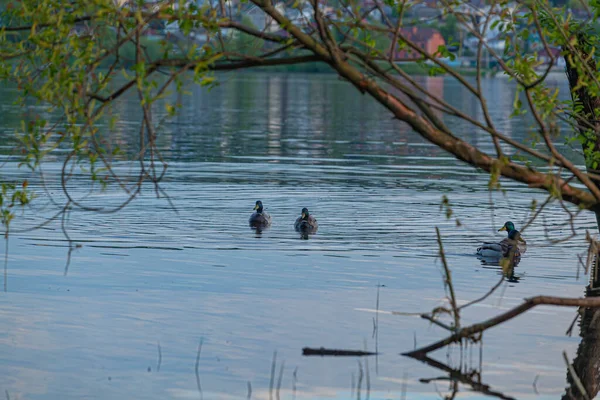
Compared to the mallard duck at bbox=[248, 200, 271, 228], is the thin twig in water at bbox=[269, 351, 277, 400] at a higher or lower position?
lower

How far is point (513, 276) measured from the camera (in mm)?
16922

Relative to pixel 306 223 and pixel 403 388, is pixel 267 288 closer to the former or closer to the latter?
pixel 403 388

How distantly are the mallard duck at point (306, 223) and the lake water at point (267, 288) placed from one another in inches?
9.2

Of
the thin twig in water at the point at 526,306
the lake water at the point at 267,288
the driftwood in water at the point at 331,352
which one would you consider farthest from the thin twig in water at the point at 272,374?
the thin twig in water at the point at 526,306

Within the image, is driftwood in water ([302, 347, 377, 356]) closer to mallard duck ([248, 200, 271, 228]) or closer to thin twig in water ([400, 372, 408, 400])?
thin twig in water ([400, 372, 408, 400])

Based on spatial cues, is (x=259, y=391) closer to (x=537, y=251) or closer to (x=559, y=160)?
(x=559, y=160)

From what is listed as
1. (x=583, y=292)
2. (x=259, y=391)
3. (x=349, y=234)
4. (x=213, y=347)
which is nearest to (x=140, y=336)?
(x=213, y=347)

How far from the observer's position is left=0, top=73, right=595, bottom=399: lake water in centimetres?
1097

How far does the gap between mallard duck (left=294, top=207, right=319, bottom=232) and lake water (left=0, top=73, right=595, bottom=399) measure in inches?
9.2

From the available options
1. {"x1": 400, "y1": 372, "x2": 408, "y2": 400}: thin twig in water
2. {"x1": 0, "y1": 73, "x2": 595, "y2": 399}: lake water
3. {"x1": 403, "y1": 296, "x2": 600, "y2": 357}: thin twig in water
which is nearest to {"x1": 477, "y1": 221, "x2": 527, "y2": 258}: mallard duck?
{"x1": 0, "y1": 73, "x2": 595, "y2": 399}: lake water

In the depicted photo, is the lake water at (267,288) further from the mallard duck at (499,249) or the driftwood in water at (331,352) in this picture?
the mallard duck at (499,249)

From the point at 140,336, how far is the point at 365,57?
521 centimetres

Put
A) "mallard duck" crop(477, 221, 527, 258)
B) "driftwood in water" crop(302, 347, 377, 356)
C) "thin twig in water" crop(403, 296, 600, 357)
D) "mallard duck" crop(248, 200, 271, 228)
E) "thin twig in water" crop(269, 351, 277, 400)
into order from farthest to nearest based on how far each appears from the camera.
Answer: "mallard duck" crop(248, 200, 271, 228), "mallard duck" crop(477, 221, 527, 258), "driftwood in water" crop(302, 347, 377, 356), "thin twig in water" crop(269, 351, 277, 400), "thin twig in water" crop(403, 296, 600, 357)

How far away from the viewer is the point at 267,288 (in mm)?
15359
